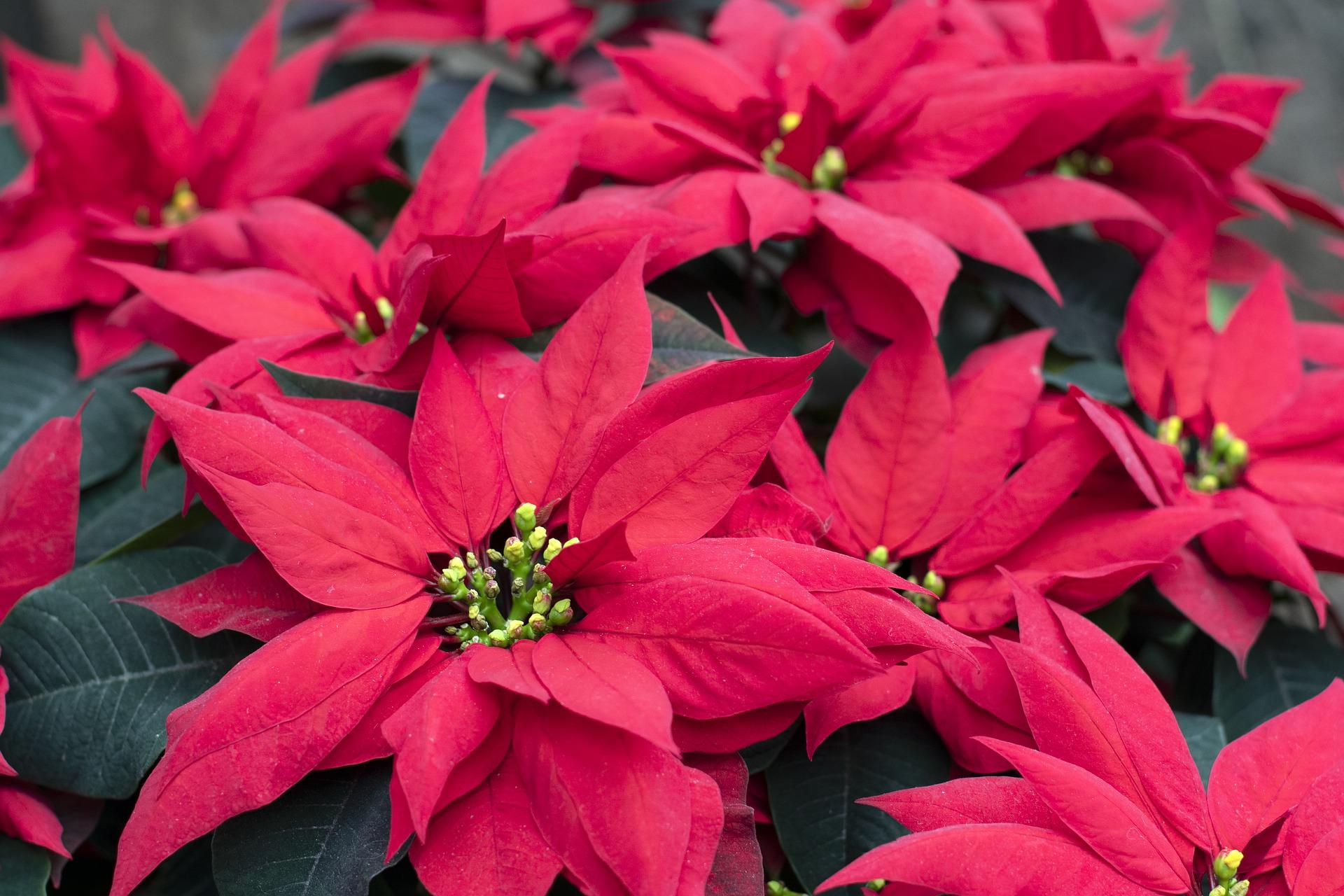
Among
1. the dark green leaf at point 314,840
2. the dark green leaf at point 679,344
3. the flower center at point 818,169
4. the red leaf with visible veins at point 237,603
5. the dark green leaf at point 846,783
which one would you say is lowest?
the dark green leaf at point 846,783

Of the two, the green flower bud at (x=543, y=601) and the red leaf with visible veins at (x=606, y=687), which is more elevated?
the red leaf with visible veins at (x=606, y=687)

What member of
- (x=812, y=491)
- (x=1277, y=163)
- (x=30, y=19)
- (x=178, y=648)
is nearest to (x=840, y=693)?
(x=812, y=491)

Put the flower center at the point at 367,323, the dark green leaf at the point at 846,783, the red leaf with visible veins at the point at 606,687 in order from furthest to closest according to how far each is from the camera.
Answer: the flower center at the point at 367,323
the dark green leaf at the point at 846,783
the red leaf with visible veins at the point at 606,687

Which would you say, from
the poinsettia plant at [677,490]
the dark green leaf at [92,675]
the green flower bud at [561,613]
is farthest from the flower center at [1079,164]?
the dark green leaf at [92,675]

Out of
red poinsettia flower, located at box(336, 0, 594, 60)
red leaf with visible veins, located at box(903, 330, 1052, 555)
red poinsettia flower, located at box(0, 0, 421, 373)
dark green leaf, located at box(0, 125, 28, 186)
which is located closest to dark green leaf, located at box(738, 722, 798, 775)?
red leaf with visible veins, located at box(903, 330, 1052, 555)

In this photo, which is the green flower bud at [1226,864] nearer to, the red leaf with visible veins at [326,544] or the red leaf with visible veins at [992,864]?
the red leaf with visible veins at [992,864]

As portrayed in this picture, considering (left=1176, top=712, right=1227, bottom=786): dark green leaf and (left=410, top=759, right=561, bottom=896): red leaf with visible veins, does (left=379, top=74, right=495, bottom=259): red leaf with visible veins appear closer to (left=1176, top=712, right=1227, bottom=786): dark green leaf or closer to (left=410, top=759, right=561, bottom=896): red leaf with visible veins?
(left=410, top=759, right=561, bottom=896): red leaf with visible veins

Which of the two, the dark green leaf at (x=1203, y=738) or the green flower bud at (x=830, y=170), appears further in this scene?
the green flower bud at (x=830, y=170)
